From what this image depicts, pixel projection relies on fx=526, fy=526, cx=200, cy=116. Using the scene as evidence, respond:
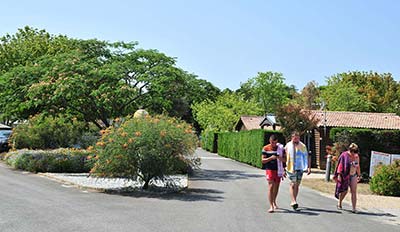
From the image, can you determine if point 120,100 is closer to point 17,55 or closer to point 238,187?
point 238,187

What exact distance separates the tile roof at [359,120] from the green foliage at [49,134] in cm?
1578

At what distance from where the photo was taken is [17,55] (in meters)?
35.7

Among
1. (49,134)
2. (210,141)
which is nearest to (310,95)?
(210,141)

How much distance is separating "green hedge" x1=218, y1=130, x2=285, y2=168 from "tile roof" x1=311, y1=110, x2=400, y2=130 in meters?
4.58

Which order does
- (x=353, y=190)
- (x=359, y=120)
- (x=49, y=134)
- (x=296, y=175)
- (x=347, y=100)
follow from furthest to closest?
(x=347, y=100), (x=359, y=120), (x=49, y=134), (x=353, y=190), (x=296, y=175)

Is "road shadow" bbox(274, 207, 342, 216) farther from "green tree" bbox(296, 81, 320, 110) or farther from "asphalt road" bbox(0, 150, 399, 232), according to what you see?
"green tree" bbox(296, 81, 320, 110)

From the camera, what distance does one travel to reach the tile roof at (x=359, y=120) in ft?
115

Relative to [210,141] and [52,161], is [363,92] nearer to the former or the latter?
[210,141]

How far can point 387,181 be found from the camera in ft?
57.5

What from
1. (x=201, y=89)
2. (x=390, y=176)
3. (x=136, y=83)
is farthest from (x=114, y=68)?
(x=390, y=176)

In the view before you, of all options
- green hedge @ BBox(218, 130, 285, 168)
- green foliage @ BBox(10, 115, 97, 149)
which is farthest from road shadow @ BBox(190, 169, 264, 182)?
green hedge @ BBox(218, 130, 285, 168)

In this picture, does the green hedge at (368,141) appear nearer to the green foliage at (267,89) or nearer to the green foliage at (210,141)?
the green foliage at (210,141)

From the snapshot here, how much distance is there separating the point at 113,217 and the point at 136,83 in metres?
13.5

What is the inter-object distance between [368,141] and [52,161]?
13.4 meters
